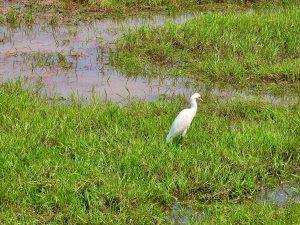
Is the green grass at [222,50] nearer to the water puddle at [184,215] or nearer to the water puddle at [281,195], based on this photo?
the water puddle at [281,195]

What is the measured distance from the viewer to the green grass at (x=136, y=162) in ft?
17.2

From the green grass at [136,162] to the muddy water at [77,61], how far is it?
3.36 feet

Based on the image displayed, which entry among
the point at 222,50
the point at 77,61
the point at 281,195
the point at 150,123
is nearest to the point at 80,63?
the point at 77,61

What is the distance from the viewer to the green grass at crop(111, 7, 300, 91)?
8.61 meters

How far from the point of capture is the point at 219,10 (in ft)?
38.9

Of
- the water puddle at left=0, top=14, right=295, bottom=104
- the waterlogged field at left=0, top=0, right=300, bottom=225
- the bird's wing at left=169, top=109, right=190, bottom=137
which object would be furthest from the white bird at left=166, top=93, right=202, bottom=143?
the water puddle at left=0, top=14, right=295, bottom=104

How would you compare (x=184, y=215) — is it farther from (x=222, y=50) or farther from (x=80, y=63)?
(x=80, y=63)

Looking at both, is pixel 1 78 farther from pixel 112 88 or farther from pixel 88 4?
pixel 88 4

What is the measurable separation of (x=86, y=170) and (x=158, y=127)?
1.29m

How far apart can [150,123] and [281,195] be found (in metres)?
1.69

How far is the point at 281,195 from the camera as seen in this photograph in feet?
18.8

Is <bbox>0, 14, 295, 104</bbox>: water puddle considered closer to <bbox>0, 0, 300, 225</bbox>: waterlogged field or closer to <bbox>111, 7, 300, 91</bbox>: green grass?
<bbox>0, 0, 300, 225</bbox>: waterlogged field

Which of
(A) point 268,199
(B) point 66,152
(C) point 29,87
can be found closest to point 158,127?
(B) point 66,152

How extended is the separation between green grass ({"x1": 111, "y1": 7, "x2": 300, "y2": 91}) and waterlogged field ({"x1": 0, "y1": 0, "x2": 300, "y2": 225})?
2 centimetres
